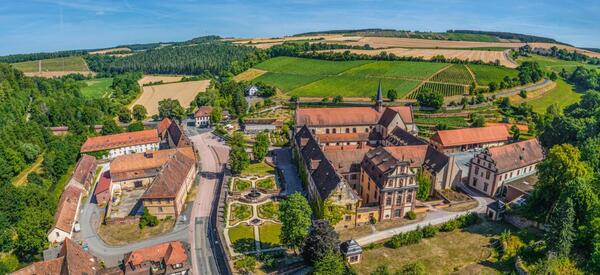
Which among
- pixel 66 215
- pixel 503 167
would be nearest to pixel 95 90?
pixel 66 215

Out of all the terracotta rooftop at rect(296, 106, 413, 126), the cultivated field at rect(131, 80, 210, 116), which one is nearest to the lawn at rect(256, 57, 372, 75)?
the cultivated field at rect(131, 80, 210, 116)

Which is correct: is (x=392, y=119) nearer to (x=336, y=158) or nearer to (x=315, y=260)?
(x=336, y=158)

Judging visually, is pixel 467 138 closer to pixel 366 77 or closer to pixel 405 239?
pixel 405 239

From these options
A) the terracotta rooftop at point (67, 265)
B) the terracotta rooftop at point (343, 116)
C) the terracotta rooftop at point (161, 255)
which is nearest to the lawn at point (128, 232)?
the terracotta rooftop at point (67, 265)

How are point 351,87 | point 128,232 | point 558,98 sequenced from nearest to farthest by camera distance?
point 128,232, point 558,98, point 351,87

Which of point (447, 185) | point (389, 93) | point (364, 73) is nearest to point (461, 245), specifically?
point (447, 185)

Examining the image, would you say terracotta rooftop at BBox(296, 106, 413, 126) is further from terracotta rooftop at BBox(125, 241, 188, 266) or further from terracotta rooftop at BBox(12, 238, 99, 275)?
terracotta rooftop at BBox(12, 238, 99, 275)
